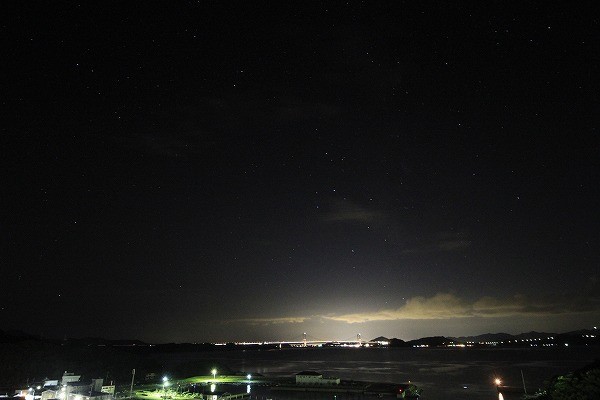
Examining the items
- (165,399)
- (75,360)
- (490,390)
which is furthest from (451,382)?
(75,360)

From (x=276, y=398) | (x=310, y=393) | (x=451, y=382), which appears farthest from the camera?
(x=451, y=382)

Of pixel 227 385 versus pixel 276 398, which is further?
pixel 227 385

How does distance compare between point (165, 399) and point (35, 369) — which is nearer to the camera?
point (165, 399)

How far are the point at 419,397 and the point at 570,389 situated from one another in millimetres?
35592

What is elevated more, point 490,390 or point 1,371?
point 1,371

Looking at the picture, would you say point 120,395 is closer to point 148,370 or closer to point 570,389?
point 148,370

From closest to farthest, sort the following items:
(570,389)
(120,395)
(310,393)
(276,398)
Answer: (570,389)
(120,395)
(276,398)
(310,393)

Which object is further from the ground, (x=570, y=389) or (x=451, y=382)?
(x=570, y=389)

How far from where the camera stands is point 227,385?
69812 mm

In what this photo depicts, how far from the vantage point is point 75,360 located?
242 ft

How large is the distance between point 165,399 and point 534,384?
6288 cm

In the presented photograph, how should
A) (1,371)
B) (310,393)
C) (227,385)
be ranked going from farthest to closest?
(227,385) < (310,393) < (1,371)

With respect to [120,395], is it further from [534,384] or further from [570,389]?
[534,384]

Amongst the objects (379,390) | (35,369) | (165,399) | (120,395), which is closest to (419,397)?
(379,390)
